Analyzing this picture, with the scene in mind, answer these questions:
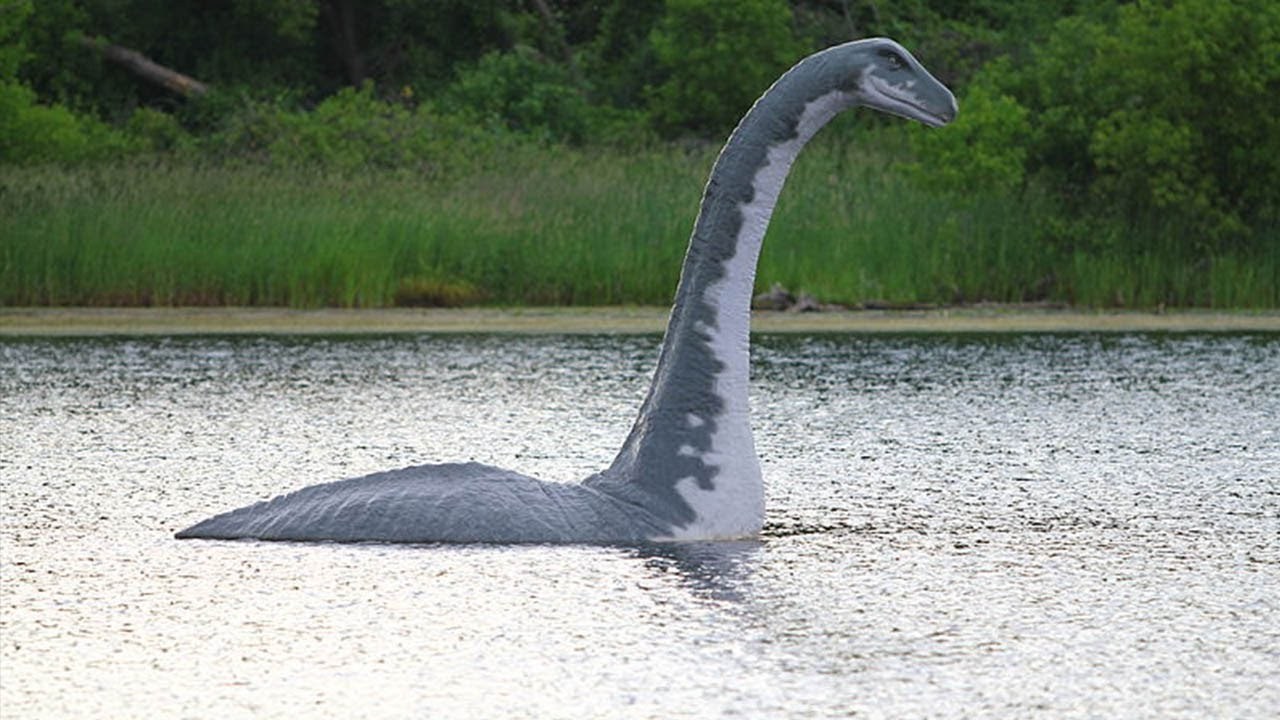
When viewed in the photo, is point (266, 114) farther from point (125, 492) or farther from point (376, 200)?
point (125, 492)

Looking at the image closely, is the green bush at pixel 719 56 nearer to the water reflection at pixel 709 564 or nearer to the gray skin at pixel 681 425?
the gray skin at pixel 681 425

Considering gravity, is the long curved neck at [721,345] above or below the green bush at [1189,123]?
below

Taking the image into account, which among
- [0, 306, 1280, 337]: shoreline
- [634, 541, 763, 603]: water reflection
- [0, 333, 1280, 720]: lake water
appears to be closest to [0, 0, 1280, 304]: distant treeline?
[0, 306, 1280, 337]: shoreline

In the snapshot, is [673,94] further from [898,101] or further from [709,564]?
[709,564]

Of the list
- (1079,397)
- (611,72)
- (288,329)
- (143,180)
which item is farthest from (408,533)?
(611,72)

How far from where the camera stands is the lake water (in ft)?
17.7

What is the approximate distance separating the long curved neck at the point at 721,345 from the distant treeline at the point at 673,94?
41.7 ft

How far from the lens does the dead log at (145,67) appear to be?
3153cm

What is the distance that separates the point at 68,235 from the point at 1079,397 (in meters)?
10.2

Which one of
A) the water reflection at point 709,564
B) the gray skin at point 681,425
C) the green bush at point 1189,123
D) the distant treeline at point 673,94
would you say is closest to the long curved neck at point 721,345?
the gray skin at point 681,425

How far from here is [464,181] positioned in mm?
23328

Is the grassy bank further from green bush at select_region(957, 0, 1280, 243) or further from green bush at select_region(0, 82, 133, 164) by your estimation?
green bush at select_region(0, 82, 133, 164)

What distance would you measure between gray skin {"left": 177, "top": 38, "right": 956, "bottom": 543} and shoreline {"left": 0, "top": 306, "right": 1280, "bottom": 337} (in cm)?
1036

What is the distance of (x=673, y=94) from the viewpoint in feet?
98.0
